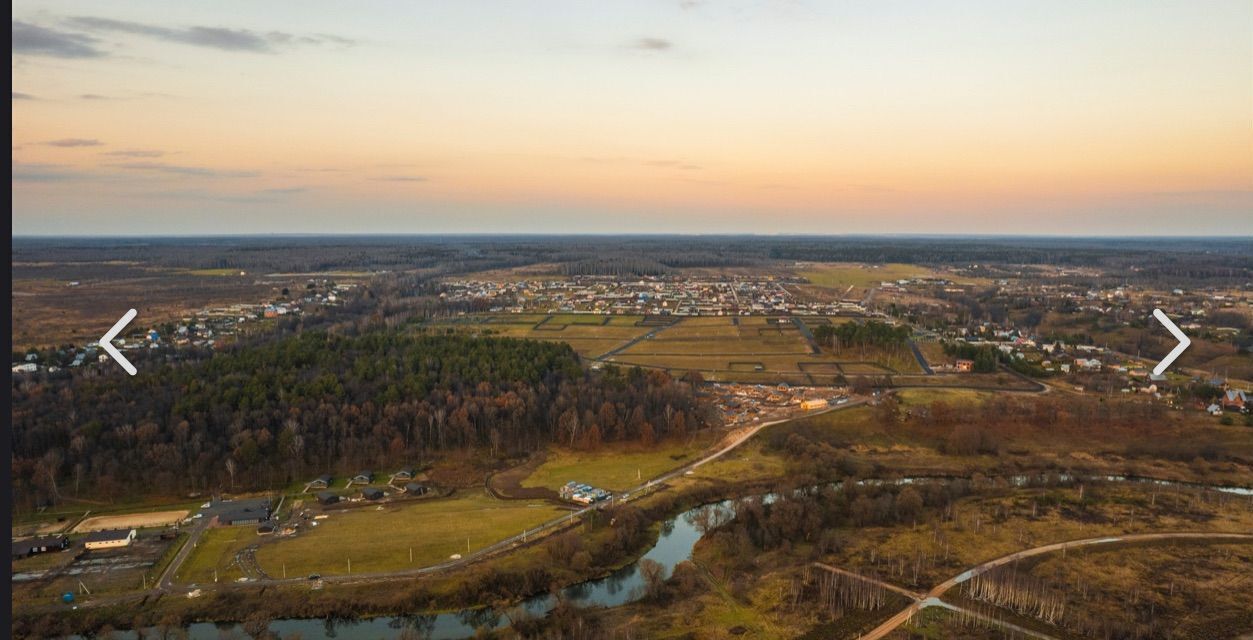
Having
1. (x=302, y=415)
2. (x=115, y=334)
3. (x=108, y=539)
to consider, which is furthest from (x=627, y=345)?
(x=115, y=334)

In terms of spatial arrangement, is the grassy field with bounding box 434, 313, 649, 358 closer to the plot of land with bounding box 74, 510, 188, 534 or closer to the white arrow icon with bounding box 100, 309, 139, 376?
the plot of land with bounding box 74, 510, 188, 534

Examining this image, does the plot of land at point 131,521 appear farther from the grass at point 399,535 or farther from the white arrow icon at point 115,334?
the white arrow icon at point 115,334

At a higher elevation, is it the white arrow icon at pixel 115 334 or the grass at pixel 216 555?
the white arrow icon at pixel 115 334

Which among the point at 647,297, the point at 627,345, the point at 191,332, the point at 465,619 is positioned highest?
the point at 647,297

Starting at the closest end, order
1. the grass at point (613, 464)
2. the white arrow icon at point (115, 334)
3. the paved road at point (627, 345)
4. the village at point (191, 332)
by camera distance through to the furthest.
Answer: the white arrow icon at point (115, 334) → the grass at point (613, 464) → the village at point (191, 332) → the paved road at point (627, 345)

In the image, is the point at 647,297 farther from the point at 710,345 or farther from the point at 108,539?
the point at 108,539

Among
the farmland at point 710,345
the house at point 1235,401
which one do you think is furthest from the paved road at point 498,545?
the house at point 1235,401

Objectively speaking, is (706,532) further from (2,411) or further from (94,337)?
(94,337)
